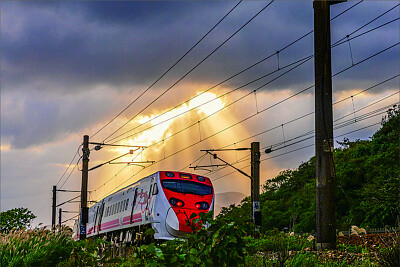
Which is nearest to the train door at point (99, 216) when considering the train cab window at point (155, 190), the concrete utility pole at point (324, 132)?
the train cab window at point (155, 190)

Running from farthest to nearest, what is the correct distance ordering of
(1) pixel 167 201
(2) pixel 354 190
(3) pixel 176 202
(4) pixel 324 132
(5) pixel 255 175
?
1. (2) pixel 354 190
2. (5) pixel 255 175
3. (3) pixel 176 202
4. (1) pixel 167 201
5. (4) pixel 324 132

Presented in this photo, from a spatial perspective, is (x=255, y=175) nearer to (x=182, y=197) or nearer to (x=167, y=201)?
(x=182, y=197)

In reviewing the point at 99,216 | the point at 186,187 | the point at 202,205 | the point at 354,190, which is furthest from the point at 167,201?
the point at 354,190

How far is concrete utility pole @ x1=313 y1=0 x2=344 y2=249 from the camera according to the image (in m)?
12.0

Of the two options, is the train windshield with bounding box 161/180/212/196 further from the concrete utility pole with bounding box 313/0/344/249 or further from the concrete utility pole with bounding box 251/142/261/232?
the concrete utility pole with bounding box 313/0/344/249

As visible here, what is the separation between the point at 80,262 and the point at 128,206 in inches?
711

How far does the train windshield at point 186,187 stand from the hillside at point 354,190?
8151mm

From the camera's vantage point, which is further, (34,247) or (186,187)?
(186,187)

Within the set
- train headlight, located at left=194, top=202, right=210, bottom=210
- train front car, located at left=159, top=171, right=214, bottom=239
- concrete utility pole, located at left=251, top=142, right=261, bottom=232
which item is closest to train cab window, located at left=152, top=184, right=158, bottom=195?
train front car, located at left=159, top=171, right=214, bottom=239

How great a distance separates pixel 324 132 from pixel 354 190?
32.6 metres

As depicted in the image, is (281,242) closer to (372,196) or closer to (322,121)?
(322,121)

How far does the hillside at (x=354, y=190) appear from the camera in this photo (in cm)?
3341

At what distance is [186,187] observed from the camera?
74.7ft

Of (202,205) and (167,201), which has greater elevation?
(167,201)
